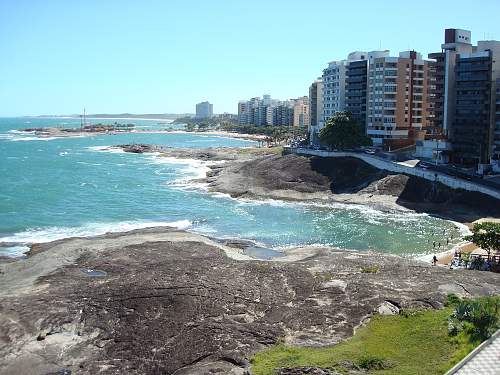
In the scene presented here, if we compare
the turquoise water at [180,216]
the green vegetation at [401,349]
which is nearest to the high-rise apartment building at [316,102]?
the turquoise water at [180,216]

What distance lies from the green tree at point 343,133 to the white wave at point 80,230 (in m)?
44.1

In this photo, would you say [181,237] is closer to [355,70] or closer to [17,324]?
[17,324]

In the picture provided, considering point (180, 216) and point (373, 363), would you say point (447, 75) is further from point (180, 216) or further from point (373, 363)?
point (373, 363)

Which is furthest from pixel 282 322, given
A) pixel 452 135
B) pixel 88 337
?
pixel 452 135

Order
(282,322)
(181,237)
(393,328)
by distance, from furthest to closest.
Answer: (181,237) < (282,322) < (393,328)

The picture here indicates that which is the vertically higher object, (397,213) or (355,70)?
(355,70)

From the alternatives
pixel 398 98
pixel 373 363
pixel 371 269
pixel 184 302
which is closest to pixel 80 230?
pixel 184 302

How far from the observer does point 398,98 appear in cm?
10706

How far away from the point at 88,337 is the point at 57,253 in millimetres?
19505

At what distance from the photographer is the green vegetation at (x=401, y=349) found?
997 inches

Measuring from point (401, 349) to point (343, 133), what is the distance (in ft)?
255

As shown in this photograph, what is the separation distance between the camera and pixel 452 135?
288 ft

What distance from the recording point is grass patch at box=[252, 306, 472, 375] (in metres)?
25.2

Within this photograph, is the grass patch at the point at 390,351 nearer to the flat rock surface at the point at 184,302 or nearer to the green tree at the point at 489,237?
the flat rock surface at the point at 184,302
